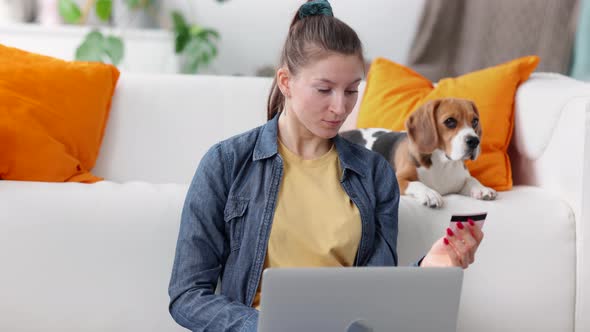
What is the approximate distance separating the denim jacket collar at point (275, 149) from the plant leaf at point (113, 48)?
214cm

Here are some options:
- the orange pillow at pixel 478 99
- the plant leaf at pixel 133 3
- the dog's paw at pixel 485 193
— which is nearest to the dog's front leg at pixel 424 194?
the dog's paw at pixel 485 193

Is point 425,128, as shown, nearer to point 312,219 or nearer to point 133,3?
point 312,219

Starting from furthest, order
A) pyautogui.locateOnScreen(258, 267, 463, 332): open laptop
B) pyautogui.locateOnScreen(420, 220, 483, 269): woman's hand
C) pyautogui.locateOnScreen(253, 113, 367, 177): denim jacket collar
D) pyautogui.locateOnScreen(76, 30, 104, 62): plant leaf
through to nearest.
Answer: pyautogui.locateOnScreen(76, 30, 104, 62): plant leaf
pyautogui.locateOnScreen(253, 113, 367, 177): denim jacket collar
pyautogui.locateOnScreen(420, 220, 483, 269): woman's hand
pyautogui.locateOnScreen(258, 267, 463, 332): open laptop

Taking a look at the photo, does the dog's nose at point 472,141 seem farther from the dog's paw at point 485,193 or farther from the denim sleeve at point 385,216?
the denim sleeve at point 385,216

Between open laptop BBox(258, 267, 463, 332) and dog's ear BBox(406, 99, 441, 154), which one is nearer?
open laptop BBox(258, 267, 463, 332)

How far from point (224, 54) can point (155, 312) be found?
7.56 ft

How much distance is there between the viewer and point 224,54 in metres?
3.72

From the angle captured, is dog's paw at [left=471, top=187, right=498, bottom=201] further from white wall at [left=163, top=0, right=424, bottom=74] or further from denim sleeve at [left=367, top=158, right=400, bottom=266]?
white wall at [left=163, top=0, right=424, bottom=74]

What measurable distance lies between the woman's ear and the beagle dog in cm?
54

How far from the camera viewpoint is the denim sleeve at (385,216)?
141cm

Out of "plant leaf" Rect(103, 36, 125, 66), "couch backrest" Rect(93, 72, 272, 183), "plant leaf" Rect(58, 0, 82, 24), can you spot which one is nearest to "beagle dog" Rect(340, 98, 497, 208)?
"couch backrest" Rect(93, 72, 272, 183)

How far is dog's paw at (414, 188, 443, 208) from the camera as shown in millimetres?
1731

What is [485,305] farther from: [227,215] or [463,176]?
[227,215]

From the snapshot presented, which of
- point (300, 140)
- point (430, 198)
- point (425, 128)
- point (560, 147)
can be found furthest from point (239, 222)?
point (560, 147)
